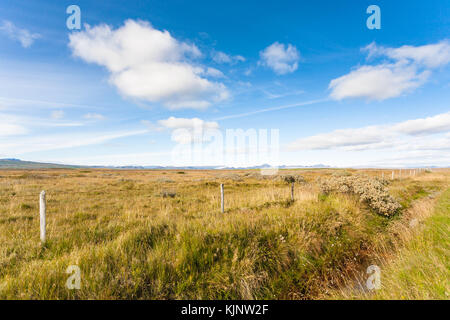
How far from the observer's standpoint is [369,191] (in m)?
11.8

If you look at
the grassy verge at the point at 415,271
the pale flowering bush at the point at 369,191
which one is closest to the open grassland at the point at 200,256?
the grassy verge at the point at 415,271

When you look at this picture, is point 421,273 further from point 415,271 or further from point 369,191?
point 369,191

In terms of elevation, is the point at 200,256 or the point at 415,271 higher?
the point at 200,256

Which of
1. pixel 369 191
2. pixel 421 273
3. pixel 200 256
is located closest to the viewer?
A: pixel 421 273

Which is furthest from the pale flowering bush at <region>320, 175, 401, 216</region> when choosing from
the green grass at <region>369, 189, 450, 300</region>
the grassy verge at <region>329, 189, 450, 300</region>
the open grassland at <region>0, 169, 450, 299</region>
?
the green grass at <region>369, 189, 450, 300</region>

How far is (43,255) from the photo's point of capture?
5.26 metres

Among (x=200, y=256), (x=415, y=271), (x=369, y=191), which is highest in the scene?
(x=369, y=191)

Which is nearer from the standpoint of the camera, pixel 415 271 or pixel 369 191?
pixel 415 271

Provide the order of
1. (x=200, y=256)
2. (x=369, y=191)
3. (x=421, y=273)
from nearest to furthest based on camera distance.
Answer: (x=421, y=273) < (x=200, y=256) < (x=369, y=191)

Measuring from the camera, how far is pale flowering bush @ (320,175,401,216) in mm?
10891

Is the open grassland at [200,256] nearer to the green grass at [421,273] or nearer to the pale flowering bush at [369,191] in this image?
the green grass at [421,273]

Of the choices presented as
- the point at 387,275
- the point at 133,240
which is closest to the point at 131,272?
the point at 133,240

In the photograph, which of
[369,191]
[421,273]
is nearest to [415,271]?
[421,273]

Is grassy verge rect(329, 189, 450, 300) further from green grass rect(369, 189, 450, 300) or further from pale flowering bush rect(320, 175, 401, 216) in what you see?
pale flowering bush rect(320, 175, 401, 216)
